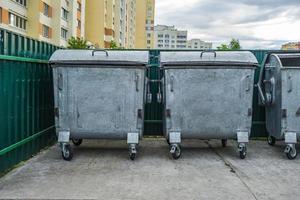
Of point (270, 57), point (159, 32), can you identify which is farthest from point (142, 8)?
point (270, 57)

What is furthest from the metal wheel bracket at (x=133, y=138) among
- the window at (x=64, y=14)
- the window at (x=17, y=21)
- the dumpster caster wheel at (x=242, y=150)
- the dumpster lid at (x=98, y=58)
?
the window at (x=64, y=14)

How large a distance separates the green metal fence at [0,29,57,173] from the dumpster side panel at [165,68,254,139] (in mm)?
2182

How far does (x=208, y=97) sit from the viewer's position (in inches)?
258

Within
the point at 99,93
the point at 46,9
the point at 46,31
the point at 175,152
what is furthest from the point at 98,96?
the point at 46,9

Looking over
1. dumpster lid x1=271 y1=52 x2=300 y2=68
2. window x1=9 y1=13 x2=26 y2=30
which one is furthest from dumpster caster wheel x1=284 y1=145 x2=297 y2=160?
window x1=9 y1=13 x2=26 y2=30

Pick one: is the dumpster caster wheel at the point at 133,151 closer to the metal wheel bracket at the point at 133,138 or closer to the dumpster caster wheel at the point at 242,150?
the metal wheel bracket at the point at 133,138

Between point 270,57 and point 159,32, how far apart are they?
12836 centimetres

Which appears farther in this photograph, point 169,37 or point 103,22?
point 169,37

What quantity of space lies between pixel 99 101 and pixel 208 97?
1.77 metres

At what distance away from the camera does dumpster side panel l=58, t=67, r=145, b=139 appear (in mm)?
6312

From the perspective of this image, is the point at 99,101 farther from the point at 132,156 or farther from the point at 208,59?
the point at 208,59

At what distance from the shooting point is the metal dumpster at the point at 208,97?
650 centimetres

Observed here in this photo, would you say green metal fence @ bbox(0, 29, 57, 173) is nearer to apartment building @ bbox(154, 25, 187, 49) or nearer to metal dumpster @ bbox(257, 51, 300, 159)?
metal dumpster @ bbox(257, 51, 300, 159)

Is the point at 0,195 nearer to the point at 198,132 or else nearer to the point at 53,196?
the point at 53,196
